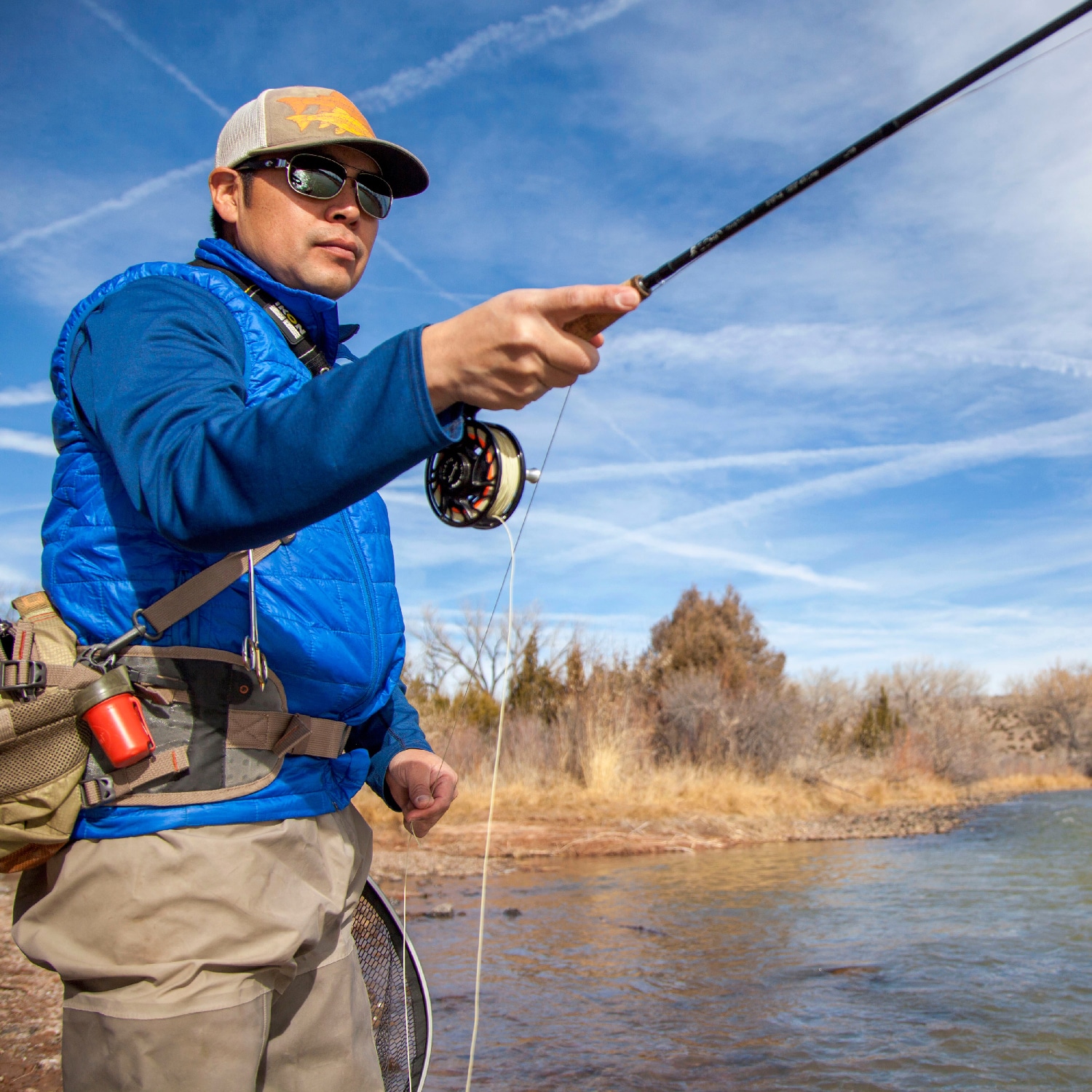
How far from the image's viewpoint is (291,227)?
169 centimetres

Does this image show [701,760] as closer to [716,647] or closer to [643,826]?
[716,647]

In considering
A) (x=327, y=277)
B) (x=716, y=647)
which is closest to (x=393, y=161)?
(x=327, y=277)

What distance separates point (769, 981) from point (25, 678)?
5.20 meters

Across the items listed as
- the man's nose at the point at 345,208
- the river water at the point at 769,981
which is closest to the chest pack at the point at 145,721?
the man's nose at the point at 345,208

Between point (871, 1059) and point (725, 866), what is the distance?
6.23 m

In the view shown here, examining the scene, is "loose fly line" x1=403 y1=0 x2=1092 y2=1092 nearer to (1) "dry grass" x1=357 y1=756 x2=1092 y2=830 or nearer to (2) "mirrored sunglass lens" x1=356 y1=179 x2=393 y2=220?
(2) "mirrored sunglass lens" x1=356 y1=179 x2=393 y2=220

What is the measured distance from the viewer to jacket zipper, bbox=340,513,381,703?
1521 millimetres

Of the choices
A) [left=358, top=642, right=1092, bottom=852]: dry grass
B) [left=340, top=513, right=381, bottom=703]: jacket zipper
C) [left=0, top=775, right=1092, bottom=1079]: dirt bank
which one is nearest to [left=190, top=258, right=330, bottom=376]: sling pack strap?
[left=340, top=513, right=381, bottom=703]: jacket zipper

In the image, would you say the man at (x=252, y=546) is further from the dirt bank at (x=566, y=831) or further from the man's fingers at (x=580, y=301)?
the dirt bank at (x=566, y=831)

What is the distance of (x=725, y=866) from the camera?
10203 mm

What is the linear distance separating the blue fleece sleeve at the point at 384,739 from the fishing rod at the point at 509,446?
0.67 m

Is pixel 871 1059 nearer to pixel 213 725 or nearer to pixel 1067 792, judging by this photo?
pixel 213 725

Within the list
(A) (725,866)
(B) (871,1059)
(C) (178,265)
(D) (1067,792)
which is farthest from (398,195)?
(D) (1067,792)

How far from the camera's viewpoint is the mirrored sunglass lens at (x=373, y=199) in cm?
179
